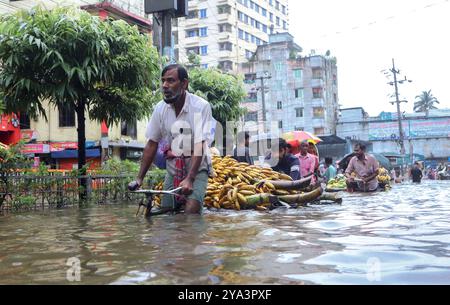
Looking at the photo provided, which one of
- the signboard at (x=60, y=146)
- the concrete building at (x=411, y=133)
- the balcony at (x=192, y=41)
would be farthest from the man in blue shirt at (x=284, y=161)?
the balcony at (x=192, y=41)

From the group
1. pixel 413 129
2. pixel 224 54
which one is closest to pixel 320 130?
pixel 413 129

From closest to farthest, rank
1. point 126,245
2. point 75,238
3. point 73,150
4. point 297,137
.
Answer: point 126,245
point 75,238
point 297,137
point 73,150

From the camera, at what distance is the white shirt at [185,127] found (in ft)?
16.5

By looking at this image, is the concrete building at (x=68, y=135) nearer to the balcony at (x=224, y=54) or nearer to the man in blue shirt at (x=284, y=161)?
the man in blue shirt at (x=284, y=161)

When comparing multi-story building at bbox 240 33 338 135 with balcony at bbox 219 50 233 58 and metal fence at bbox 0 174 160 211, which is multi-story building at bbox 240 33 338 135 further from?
metal fence at bbox 0 174 160 211

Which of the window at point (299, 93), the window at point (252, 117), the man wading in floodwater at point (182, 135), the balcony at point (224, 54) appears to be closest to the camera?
the man wading in floodwater at point (182, 135)

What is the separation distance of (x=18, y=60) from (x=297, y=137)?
1030 centimetres

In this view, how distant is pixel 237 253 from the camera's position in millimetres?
3023

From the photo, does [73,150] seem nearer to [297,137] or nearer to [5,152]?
[297,137]

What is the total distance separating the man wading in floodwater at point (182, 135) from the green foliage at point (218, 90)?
12.0 meters
